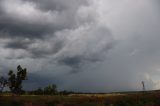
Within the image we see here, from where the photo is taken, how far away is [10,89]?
142 m

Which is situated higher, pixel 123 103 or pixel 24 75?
pixel 24 75

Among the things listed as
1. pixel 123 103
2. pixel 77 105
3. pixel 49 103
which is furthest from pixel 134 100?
pixel 49 103

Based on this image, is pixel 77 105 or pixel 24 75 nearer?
pixel 77 105

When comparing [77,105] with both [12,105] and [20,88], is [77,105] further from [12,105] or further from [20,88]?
[20,88]

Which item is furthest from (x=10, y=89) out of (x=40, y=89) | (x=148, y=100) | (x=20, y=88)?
(x=148, y=100)

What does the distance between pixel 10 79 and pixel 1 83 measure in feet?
28.1

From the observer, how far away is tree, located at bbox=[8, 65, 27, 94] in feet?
460

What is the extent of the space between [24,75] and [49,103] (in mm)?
83927

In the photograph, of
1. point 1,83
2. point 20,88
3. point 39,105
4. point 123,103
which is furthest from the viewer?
point 20,88

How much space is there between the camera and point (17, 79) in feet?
463

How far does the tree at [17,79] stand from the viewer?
14025cm

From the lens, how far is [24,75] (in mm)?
142250

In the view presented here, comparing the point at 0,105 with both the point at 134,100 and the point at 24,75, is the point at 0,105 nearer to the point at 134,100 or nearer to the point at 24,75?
the point at 134,100

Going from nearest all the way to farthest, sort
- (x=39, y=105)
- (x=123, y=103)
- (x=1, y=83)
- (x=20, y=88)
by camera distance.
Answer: (x=39, y=105) → (x=123, y=103) → (x=1, y=83) → (x=20, y=88)
